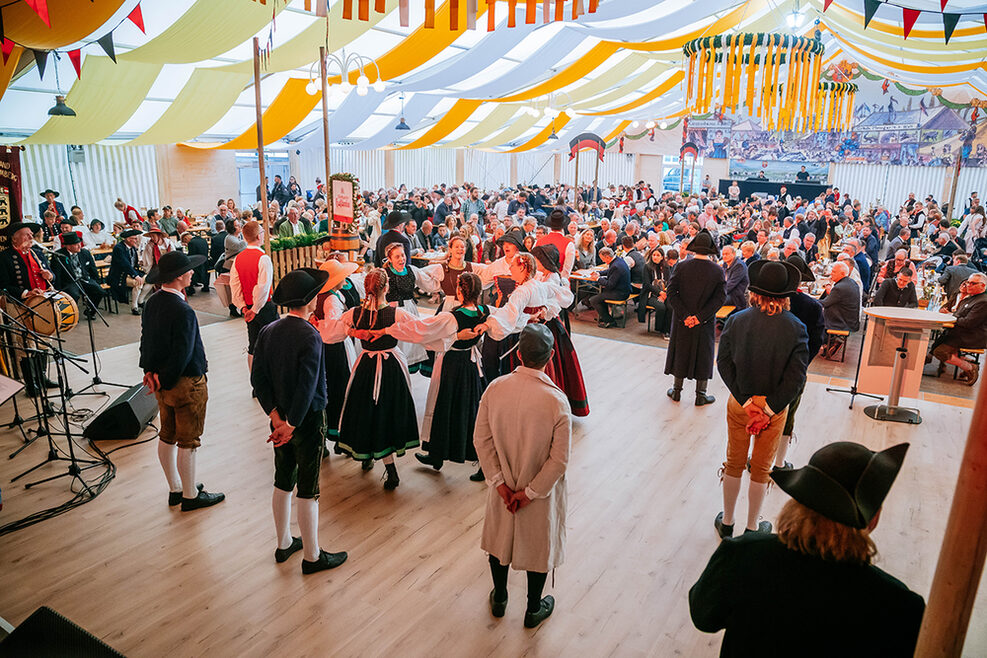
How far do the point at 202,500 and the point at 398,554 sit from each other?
49.4 inches

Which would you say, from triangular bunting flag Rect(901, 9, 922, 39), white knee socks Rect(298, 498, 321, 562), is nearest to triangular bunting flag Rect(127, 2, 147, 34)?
white knee socks Rect(298, 498, 321, 562)

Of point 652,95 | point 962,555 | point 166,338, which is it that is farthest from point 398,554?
point 652,95

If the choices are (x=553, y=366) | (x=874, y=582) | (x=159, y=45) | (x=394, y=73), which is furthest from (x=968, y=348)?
(x=159, y=45)

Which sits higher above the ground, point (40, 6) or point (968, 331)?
point (40, 6)

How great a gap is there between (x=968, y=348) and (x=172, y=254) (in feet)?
21.9

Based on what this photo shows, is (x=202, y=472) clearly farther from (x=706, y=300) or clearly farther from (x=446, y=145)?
(x=446, y=145)

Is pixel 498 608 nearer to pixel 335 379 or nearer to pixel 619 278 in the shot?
pixel 335 379

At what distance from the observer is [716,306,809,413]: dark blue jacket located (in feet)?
10.2

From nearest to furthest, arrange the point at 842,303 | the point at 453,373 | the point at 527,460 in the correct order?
the point at 527,460, the point at 453,373, the point at 842,303

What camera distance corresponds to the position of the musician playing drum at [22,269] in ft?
17.0

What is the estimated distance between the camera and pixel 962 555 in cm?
114

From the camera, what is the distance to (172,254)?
342cm

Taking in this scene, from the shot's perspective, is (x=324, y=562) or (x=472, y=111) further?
(x=472, y=111)

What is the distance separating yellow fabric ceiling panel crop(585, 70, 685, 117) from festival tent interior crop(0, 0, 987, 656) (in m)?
0.05
